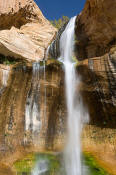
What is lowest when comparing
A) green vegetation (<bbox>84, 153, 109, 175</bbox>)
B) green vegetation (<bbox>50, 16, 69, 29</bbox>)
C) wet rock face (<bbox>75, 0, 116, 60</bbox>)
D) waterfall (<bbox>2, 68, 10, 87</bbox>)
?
green vegetation (<bbox>84, 153, 109, 175</bbox>)

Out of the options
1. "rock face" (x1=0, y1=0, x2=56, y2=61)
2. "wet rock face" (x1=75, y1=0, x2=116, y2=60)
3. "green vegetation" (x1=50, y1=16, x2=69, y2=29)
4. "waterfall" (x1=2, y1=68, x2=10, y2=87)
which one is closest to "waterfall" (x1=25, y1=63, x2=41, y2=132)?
"waterfall" (x1=2, y1=68, x2=10, y2=87)

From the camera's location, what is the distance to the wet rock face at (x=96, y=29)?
9.47 meters

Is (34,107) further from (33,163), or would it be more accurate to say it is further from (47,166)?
(47,166)

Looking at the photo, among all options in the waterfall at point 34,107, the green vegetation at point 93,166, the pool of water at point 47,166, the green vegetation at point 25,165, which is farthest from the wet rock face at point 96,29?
the green vegetation at point 25,165

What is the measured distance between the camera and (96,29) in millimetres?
10156

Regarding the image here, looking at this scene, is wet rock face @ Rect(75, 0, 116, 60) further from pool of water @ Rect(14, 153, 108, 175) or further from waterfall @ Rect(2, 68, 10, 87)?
pool of water @ Rect(14, 153, 108, 175)

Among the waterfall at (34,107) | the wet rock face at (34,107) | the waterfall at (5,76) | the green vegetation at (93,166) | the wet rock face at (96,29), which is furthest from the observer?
the wet rock face at (96,29)

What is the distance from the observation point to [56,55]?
11.1 meters

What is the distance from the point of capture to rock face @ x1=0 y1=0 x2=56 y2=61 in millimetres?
10448

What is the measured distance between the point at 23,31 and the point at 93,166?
10.8 meters

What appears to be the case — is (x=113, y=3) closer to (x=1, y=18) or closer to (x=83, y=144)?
(x=83, y=144)

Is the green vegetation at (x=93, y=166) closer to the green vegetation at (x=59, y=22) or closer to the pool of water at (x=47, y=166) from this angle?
the pool of water at (x=47, y=166)

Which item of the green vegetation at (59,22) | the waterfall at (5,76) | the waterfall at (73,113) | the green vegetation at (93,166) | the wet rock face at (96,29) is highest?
the green vegetation at (59,22)

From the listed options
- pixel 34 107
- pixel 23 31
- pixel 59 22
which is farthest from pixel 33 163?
pixel 59 22
